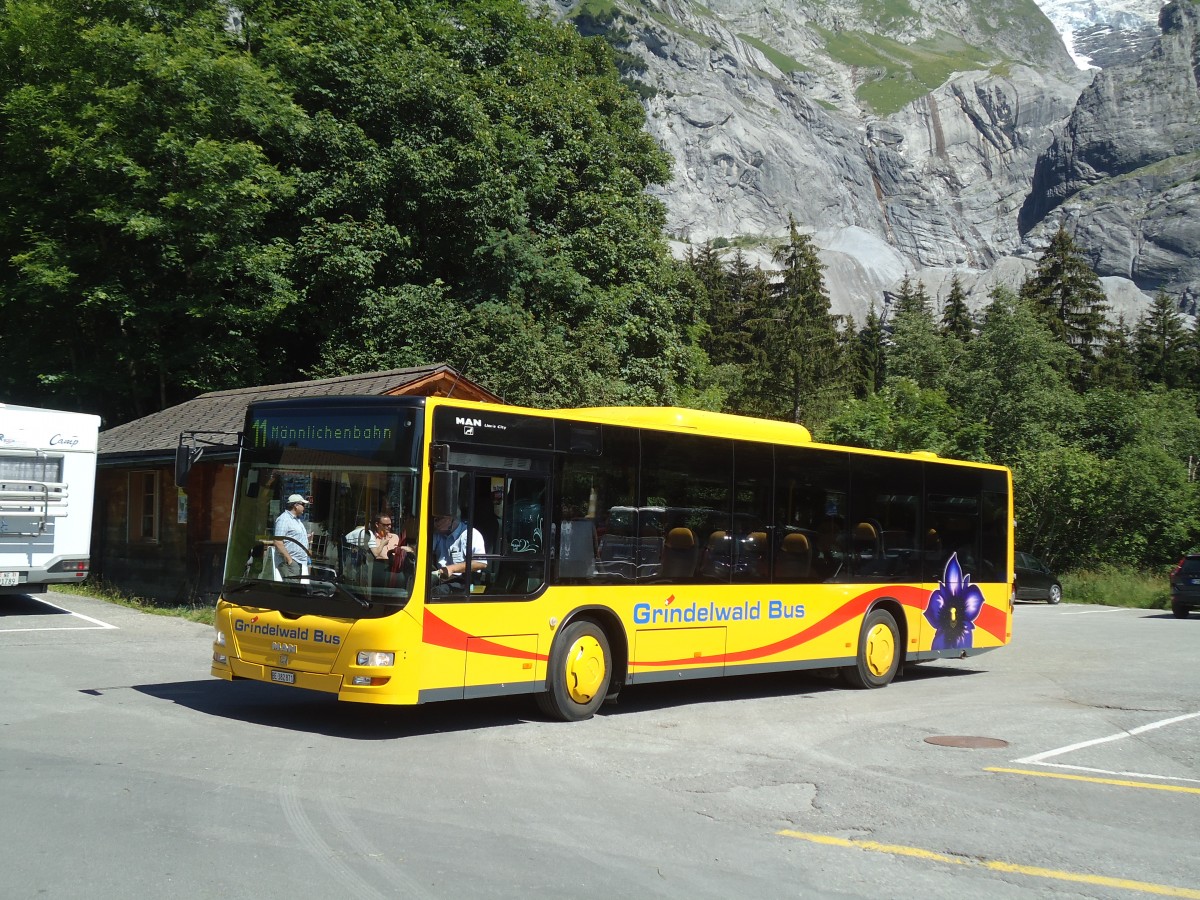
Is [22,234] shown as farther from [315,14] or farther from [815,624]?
[815,624]

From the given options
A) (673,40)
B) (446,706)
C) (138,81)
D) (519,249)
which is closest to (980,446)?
(519,249)

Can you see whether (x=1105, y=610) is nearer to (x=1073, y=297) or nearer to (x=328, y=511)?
(x=328, y=511)

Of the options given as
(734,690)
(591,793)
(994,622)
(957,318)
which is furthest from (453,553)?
(957,318)

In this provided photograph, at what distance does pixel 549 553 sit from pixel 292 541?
2202 mm

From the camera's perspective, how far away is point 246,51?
3203cm

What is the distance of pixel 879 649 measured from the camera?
46.3 ft

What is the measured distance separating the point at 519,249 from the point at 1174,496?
22.9 metres

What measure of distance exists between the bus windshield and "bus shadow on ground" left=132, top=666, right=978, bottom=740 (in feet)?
3.74

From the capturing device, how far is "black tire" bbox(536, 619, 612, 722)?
10.3m

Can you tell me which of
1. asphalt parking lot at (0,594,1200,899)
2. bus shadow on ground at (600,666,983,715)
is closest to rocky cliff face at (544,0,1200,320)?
bus shadow on ground at (600,666,983,715)

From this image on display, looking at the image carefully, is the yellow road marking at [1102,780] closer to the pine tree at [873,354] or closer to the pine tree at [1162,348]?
the pine tree at [873,354]

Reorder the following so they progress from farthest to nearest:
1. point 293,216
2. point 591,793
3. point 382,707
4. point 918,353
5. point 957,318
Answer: point 957,318
point 918,353
point 293,216
point 382,707
point 591,793

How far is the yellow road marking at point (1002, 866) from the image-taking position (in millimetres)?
5762

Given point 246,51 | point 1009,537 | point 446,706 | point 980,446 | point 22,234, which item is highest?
point 246,51
